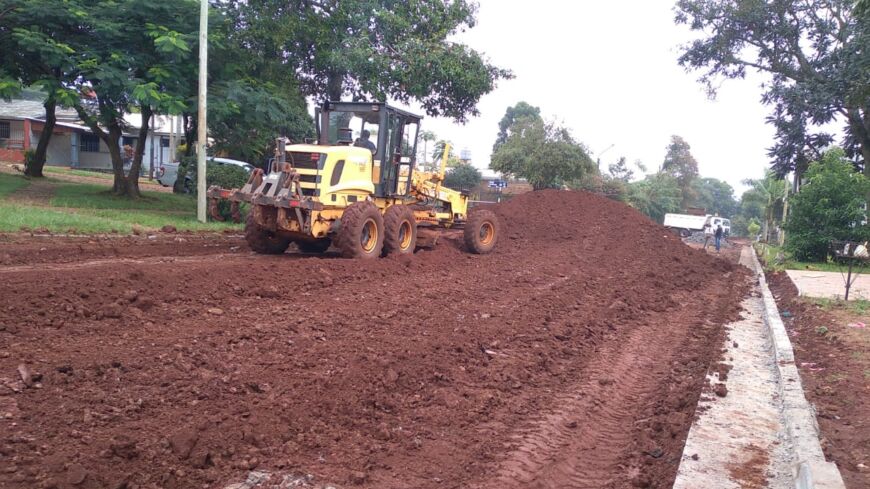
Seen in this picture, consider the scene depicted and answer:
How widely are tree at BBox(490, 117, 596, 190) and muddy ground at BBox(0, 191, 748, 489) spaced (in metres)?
23.1

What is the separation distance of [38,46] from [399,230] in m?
9.32

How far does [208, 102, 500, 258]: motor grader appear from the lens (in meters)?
11.0

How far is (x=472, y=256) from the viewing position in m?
14.5

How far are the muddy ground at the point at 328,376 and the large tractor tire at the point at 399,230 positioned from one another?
115cm

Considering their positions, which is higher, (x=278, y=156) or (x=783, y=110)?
(x=783, y=110)

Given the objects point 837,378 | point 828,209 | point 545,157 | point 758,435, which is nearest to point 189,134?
point 545,157

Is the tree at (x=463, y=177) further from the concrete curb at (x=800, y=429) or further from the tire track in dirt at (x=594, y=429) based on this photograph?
the tire track in dirt at (x=594, y=429)

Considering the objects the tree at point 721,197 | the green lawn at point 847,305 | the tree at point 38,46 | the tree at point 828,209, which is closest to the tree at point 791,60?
the tree at point 828,209

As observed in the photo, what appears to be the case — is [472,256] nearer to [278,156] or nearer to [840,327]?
[278,156]

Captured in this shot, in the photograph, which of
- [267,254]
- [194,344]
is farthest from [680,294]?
[194,344]

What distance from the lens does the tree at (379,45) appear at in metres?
18.9

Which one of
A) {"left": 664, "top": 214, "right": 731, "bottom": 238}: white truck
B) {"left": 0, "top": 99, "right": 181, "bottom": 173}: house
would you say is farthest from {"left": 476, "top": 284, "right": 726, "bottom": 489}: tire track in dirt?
{"left": 664, "top": 214, "right": 731, "bottom": 238}: white truck

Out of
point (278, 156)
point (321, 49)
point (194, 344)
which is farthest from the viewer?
point (321, 49)

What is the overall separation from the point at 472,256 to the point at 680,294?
420cm
